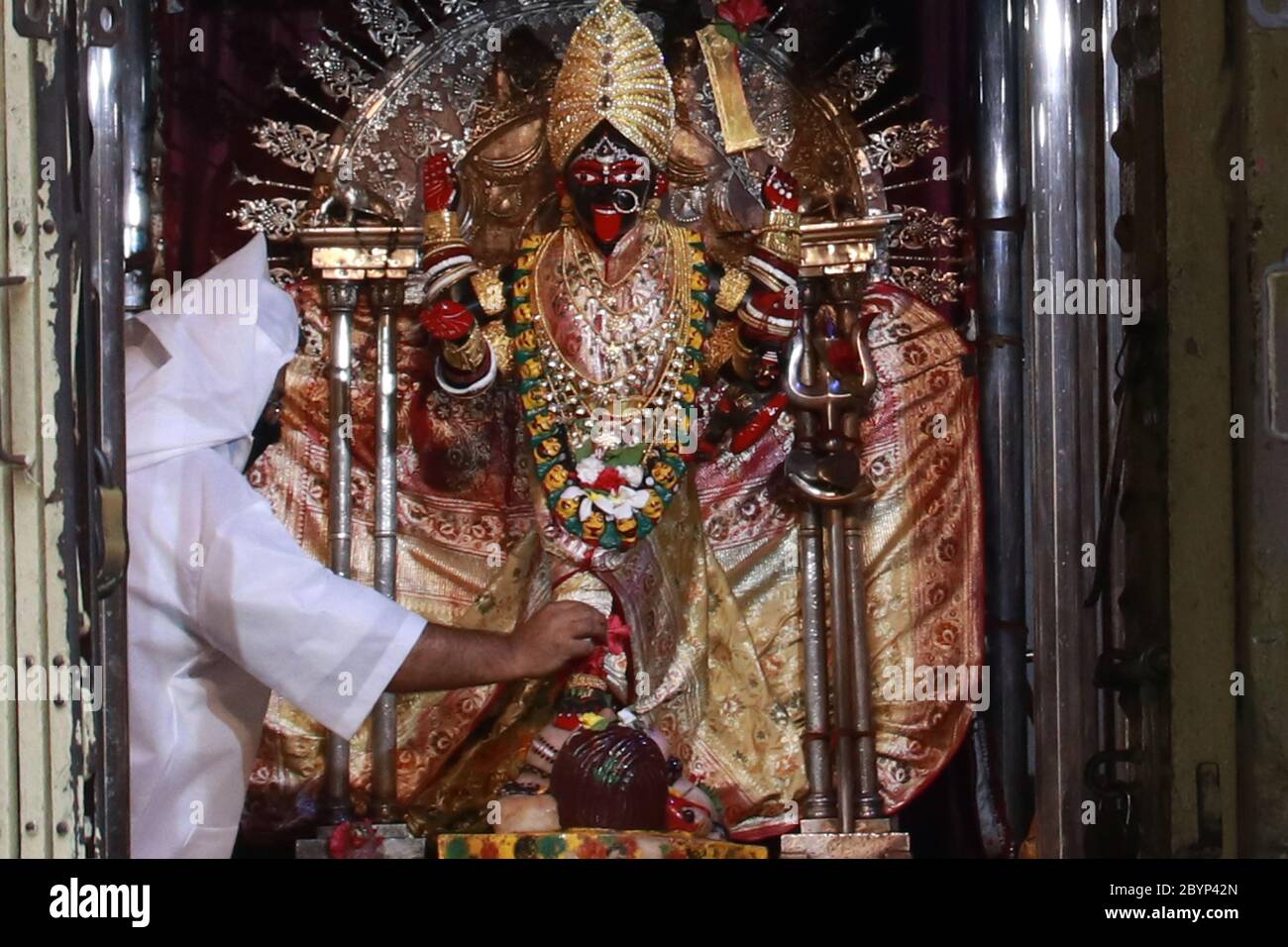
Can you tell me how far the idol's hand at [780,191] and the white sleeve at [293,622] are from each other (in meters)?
1.39

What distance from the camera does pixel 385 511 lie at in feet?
19.1

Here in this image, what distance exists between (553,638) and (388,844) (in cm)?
59

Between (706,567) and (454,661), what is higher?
(706,567)

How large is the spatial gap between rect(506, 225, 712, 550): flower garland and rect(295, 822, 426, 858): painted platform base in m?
0.76

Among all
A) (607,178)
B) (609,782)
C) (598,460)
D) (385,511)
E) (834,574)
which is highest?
(607,178)

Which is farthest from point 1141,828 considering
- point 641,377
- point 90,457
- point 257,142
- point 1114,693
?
point 257,142

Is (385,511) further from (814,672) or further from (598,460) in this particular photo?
(814,672)

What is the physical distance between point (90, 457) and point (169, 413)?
0.81 m

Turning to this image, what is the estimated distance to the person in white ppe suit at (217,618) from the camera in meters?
5.07

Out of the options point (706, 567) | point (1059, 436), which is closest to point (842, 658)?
point (706, 567)

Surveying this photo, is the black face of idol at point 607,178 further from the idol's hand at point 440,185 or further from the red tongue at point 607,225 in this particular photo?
the idol's hand at point 440,185

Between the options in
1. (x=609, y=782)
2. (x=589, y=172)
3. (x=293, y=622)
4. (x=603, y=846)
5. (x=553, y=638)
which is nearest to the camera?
(x=293, y=622)

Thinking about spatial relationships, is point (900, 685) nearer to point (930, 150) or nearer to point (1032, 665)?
point (1032, 665)

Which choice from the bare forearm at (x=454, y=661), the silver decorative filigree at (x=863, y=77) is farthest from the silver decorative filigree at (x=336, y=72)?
the bare forearm at (x=454, y=661)
